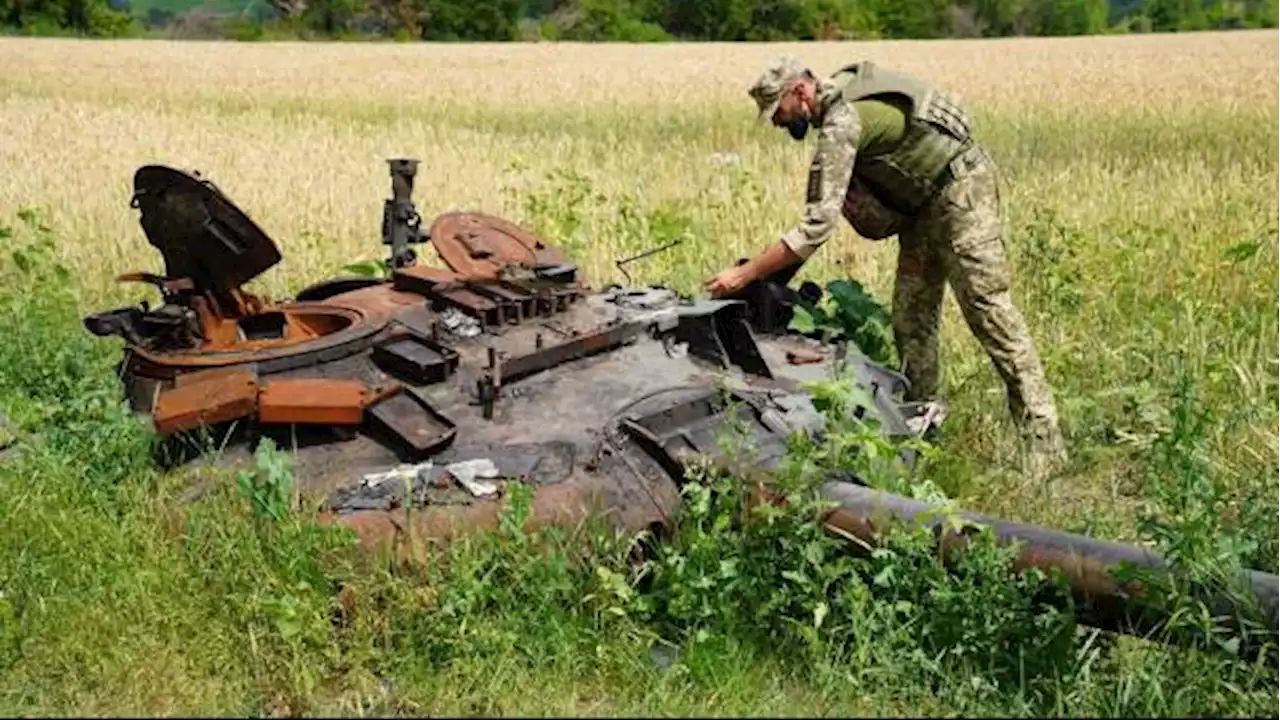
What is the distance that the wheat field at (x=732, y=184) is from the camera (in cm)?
698

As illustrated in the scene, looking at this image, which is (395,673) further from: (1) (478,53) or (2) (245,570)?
(1) (478,53)

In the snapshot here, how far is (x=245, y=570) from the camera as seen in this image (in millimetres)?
4172

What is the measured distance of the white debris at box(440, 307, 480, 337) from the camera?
5359 mm

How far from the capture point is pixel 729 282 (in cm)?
590

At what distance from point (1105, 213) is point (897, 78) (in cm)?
445

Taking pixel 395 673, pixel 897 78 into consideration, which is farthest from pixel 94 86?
pixel 395 673

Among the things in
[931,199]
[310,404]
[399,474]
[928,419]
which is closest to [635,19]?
[931,199]

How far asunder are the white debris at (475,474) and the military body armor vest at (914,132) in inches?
98.6

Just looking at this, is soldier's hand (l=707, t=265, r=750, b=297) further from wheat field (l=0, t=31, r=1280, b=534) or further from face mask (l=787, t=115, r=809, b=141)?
wheat field (l=0, t=31, r=1280, b=534)

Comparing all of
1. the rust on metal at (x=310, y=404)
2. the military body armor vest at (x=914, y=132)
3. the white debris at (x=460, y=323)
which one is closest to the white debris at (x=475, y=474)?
the rust on metal at (x=310, y=404)

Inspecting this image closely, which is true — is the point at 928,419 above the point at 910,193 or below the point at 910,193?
below

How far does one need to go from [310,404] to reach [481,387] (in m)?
0.58

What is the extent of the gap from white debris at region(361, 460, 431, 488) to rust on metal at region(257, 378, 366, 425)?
287 mm

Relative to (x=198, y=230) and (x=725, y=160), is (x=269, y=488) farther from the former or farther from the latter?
(x=725, y=160)
